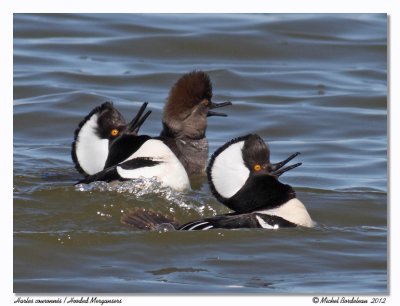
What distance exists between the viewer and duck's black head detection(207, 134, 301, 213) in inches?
373

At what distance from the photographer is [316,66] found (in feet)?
57.4

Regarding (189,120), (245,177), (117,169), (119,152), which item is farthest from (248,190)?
(189,120)

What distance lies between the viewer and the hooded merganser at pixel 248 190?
372 inches

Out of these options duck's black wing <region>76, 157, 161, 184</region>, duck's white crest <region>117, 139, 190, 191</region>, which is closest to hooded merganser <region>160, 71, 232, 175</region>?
duck's white crest <region>117, 139, 190, 191</region>

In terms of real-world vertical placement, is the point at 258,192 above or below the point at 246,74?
below

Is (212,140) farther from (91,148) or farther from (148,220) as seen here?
(148,220)

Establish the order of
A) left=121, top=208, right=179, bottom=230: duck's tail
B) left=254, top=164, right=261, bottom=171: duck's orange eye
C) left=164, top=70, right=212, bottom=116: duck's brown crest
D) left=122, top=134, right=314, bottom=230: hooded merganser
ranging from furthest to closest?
left=164, top=70, right=212, bottom=116: duck's brown crest
left=121, top=208, right=179, bottom=230: duck's tail
left=254, top=164, right=261, bottom=171: duck's orange eye
left=122, top=134, right=314, bottom=230: hooded merganser

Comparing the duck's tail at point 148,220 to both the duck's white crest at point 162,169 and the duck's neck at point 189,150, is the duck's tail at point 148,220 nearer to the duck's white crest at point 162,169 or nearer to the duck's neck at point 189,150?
the duck's white crest at point 162,169

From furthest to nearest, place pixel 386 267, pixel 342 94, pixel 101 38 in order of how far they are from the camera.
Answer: pixel 101 38
pixel 342 94
pixel 386 267

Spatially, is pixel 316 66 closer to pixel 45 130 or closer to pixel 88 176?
pixel 45 130

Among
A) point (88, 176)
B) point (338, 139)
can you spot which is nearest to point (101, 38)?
point (338, 139)

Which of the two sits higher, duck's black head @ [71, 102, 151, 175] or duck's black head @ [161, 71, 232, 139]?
duck's black head @ [161, 71, 232, 139]

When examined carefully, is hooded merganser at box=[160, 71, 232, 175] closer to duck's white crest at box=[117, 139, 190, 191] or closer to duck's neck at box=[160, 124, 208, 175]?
duck's neck at box=[160, 124, 208, 175]

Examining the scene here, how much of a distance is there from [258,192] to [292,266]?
0.77 m
